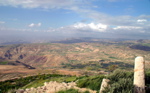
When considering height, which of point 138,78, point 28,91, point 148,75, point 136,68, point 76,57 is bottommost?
point 76,57

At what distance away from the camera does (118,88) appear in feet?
22.2

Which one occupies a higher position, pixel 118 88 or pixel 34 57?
pixel 118 88

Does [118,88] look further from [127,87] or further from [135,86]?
[135,86]

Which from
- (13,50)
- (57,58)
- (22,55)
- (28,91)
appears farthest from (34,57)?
(28,91)

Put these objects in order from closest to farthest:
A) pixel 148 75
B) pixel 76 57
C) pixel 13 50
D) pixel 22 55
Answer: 1. pixel 148 75
2. pixel 76 57
3. pixel 22 55
4. pixel 13 50

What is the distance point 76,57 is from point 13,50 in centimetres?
6938

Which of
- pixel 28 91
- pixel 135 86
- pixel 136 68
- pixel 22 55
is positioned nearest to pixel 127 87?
pixel 135 86

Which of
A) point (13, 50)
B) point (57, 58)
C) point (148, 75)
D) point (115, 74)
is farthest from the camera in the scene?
point (13, 50)

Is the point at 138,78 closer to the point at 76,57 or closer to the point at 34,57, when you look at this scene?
the point at 76,57

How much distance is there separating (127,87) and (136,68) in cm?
119

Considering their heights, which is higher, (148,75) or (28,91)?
(148,75)

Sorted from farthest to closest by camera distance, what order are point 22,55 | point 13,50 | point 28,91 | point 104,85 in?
point 13,50 → point 22,55 → point 28,91 → point 104,85

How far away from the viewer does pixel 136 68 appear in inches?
277

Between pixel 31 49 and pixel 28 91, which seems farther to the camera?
pixel 31 49
